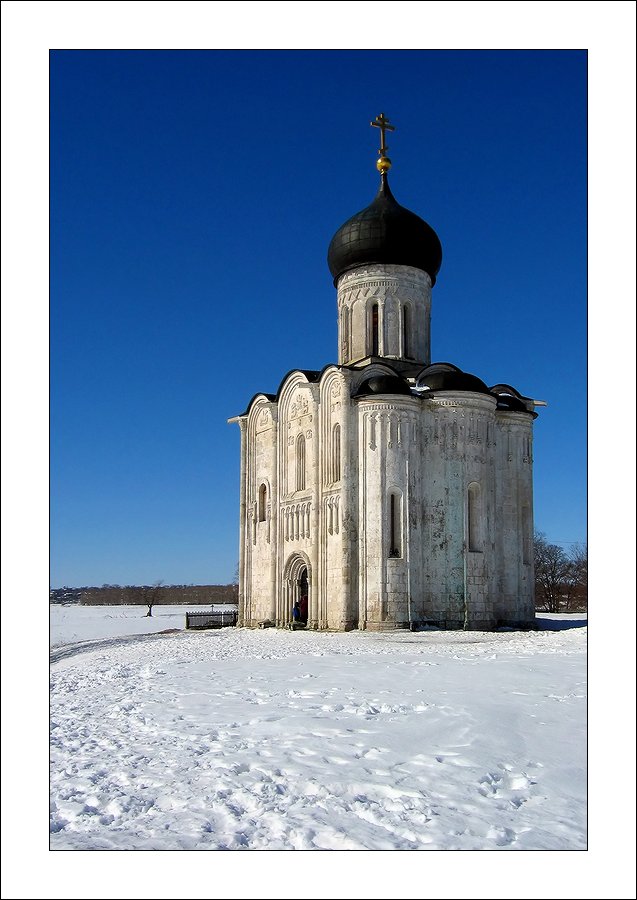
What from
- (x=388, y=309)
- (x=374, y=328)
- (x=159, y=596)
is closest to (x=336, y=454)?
(x=374, y=328)

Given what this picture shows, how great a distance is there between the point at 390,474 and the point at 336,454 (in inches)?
72.1

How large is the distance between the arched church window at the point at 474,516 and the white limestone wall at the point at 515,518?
842mm

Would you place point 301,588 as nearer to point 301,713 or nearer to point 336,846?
point 301,713

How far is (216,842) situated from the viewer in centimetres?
434

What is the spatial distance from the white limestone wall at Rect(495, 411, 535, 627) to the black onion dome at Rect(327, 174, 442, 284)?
16.4ft

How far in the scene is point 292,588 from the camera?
23078 millimetres

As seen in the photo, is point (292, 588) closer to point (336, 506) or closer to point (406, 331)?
point (336, 506)

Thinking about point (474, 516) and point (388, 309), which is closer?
point (474, 516)

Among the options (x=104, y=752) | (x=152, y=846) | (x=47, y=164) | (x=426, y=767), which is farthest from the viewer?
(x=104, y=752)

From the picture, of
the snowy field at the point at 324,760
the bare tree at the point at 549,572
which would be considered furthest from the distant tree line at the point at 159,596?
the snowy field at the point at 324,760

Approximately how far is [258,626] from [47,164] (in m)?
20.0

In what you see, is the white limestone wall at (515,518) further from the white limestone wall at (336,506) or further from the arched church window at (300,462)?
the arched church window at (300,462)

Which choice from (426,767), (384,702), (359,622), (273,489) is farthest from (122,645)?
(426,767)

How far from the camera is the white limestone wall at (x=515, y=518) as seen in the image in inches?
842
